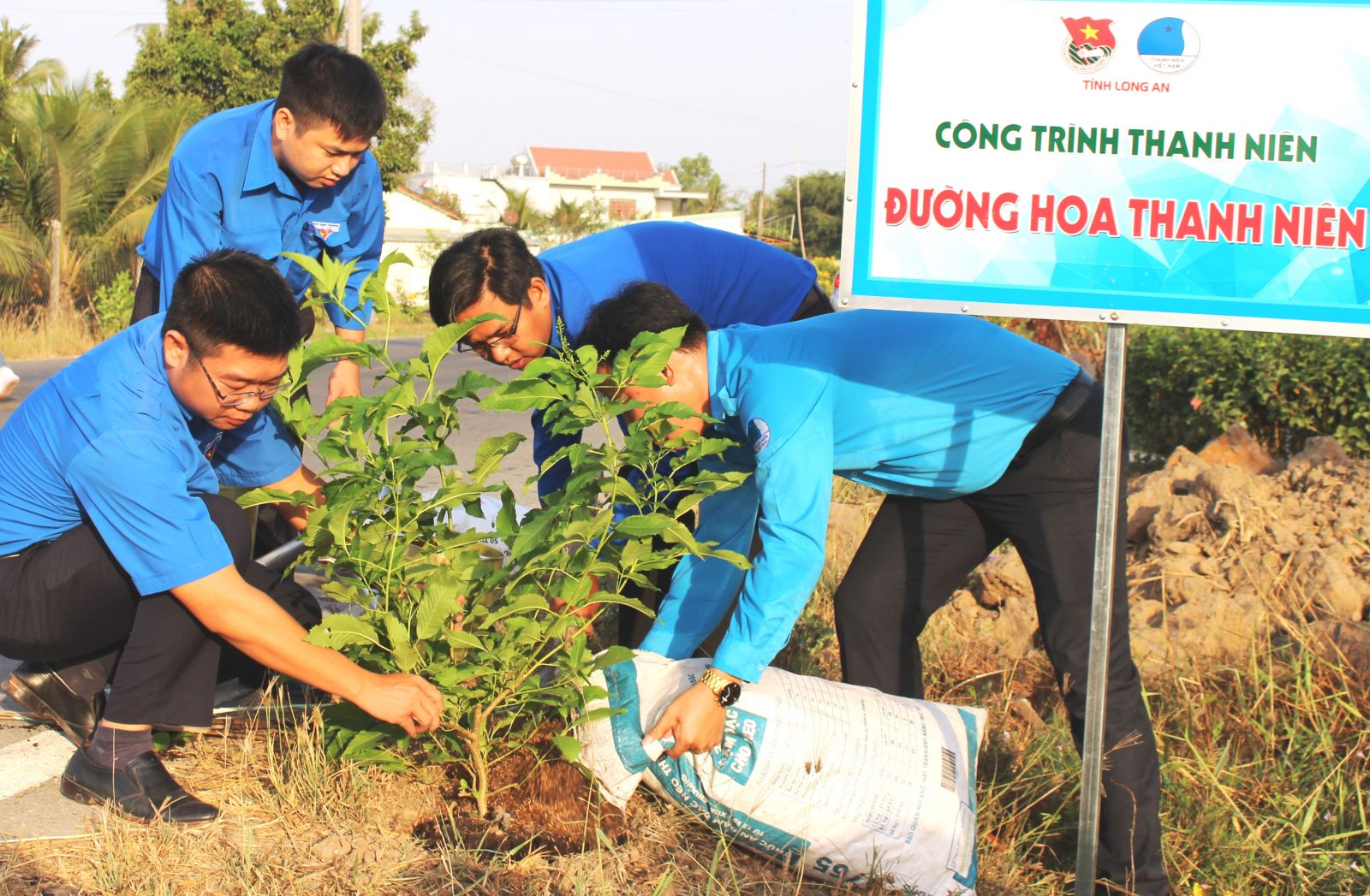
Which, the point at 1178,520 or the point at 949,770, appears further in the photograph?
the point at 1178,520

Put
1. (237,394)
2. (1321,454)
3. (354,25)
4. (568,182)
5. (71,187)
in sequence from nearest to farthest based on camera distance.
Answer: (237,394) < (1321,454) < (71,187) < (354,25) < (568,182)

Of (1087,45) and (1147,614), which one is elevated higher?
(1087,45)

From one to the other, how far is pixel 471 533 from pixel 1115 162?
4.87 feet

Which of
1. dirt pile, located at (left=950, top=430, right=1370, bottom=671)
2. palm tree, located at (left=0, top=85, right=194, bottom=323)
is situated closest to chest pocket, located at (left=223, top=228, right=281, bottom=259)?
dirt pile, located at (left=950, top=430, right=1370, bottom=671)

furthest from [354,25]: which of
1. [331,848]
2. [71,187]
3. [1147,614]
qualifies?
[331,848]

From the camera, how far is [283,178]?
365cm

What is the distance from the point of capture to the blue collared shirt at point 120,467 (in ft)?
8.76

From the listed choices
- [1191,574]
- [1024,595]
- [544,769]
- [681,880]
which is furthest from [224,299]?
[1191,574]

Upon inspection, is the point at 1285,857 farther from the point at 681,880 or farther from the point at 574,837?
the point at 574,837

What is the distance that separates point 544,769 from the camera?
2877 millimetres

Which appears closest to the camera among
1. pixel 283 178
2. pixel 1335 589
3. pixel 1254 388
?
pixel 283 178

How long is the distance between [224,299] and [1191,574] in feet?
11.5

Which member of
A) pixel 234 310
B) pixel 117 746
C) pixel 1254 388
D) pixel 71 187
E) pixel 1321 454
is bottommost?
pixel 117 746

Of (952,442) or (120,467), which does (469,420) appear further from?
(952,442)
